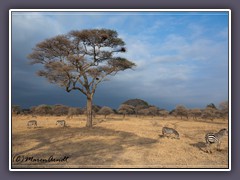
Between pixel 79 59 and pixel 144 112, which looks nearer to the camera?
pixel 79 59

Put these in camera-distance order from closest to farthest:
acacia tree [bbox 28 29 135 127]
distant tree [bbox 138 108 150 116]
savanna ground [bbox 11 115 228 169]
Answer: savanna ground [bbox 11 115 228 169] → acacia tree [bbox 28 29 135 127] → distant tree [bbox 138 108 150 116]

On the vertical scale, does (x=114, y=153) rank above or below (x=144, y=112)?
above

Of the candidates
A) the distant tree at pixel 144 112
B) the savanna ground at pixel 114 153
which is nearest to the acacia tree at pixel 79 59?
the savanna ground at pixel 114 153

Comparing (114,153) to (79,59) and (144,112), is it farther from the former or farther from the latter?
(144,112)

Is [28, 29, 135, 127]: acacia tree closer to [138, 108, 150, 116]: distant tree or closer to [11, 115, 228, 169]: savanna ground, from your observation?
[11, 115, 228, 169]: savanna ground

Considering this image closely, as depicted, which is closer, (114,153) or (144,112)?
(114,153)

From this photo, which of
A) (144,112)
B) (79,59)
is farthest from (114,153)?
(144,112)

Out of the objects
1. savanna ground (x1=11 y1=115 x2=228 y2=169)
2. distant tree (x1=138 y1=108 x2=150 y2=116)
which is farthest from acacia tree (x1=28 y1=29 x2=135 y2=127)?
distant tree (x1=138 y1=108 x2=150 y2=116)

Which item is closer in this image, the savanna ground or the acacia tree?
the savanna ground

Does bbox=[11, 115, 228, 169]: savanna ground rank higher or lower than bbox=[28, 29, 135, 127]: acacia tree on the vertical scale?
lower

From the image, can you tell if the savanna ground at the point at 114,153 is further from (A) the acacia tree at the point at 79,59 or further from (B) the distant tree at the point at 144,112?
(B) the distant tree at the point at 144,112
